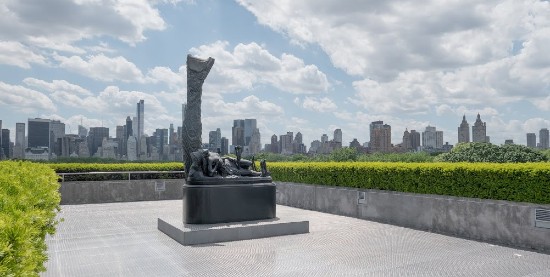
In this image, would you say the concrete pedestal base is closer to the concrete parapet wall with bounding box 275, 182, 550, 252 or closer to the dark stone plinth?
the dark stone plinth

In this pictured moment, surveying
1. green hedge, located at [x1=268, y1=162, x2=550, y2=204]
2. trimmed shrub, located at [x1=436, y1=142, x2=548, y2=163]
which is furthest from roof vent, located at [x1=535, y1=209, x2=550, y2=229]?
trimmed shrub, located at [x1=436, y1=142, x2=548, y2=163]

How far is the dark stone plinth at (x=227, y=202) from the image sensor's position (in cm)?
1034

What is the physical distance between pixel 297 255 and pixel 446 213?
445 cm

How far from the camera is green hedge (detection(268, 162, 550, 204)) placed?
29.9ft

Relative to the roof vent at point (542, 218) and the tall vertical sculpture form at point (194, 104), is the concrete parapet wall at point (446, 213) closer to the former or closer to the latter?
the roof vent at point (542, 218)

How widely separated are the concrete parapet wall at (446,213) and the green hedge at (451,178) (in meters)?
0.19

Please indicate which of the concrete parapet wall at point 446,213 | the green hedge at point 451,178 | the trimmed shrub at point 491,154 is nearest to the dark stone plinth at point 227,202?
the concrete parapet wall at point 446,213

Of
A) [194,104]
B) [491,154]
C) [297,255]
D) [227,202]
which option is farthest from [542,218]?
[491,154]

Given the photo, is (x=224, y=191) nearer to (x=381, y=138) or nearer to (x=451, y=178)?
(x=451, y=178)

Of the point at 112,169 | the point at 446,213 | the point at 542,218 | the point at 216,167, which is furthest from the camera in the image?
the point at 112,169

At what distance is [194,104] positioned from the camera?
16.4m

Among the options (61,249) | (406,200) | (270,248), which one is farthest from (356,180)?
(61,249)

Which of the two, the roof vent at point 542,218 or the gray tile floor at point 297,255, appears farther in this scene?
the roof vent at point 542,218

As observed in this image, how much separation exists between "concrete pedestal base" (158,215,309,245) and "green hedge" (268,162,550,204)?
10.3ft
